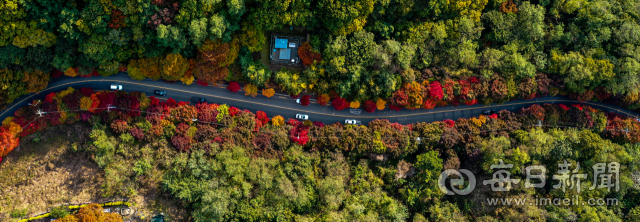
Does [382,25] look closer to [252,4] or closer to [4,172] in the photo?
[252,4]

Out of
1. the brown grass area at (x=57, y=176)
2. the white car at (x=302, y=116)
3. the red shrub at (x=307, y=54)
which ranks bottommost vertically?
the brown grass area at (x=57, y=176)

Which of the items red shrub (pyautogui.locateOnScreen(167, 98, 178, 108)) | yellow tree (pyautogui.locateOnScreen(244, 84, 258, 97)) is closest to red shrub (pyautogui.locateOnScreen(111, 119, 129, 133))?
red shrub (pyautogui.locateOnScreen(167, 98, 178, 108))

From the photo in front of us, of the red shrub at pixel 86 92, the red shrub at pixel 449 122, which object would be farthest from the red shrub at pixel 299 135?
the red shrub at pixel 86 92

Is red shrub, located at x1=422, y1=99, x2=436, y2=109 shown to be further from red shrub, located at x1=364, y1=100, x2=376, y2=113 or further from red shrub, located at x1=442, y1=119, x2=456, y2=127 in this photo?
red shrub, located at x1=364, y1=100, x2=376, y2=113

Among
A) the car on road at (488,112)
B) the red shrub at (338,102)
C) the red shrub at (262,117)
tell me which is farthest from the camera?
the car on road at (488,112)

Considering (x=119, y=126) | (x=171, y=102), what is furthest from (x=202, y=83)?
(x=119, y=126)

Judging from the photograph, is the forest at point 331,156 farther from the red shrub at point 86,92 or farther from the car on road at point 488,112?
the car on road at point 488,112
